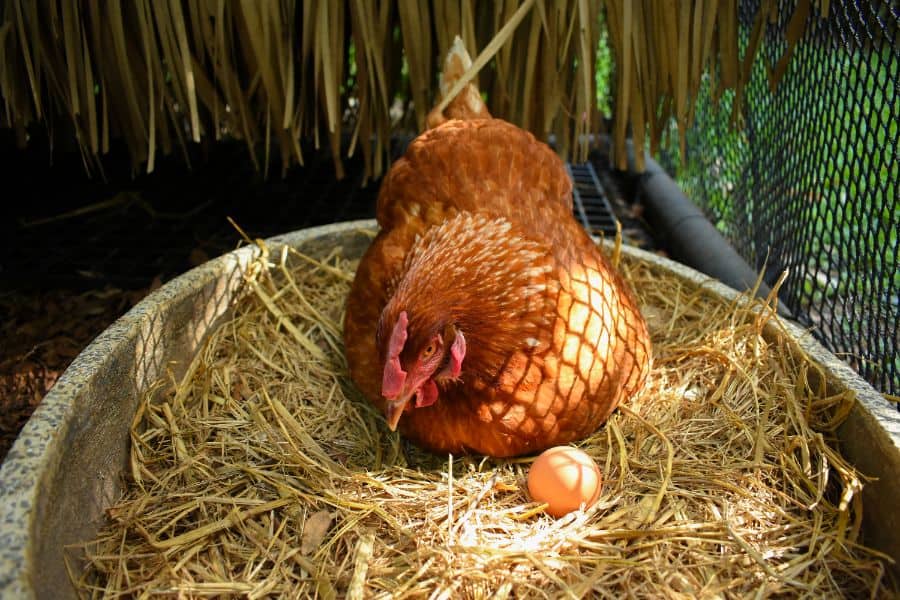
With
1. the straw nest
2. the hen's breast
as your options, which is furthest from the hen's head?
the straw nest

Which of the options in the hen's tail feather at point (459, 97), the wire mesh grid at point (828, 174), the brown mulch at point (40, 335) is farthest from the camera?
the hen's tail feather at point (459, 97)

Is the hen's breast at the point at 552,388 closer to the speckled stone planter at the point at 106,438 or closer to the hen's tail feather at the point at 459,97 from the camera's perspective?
the speckled stone planter at the point at 106,438

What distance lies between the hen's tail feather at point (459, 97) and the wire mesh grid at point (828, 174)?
0.96 m

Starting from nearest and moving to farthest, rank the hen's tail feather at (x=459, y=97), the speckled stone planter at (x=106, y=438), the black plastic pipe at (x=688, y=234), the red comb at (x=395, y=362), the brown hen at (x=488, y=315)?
the speckled stone planter at (x=106, y=438) → the red comb at (x=395, y=362) → the brown hen at (x=488, y=315) → the hen's tail feather at (x=459, y=97) → the black plastic pipe at (x=688, y=234)

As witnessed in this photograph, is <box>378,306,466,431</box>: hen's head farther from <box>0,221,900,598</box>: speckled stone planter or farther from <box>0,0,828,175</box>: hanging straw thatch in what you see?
<box>0,0,828,175</box>: hanging straw thatch

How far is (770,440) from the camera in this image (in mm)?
1776

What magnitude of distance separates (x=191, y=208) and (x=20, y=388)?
4.86 ft

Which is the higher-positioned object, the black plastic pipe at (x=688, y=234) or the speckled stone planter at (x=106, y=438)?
the speckled stone planter at (x=106, y=438)

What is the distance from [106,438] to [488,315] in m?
1.01

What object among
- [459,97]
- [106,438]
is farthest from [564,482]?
[459,97]

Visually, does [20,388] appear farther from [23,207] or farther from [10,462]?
[23,207]

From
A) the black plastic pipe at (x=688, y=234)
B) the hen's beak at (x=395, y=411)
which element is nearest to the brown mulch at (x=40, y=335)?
the hen's beak at (x=395, y=411)

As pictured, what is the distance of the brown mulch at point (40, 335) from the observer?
216 cm

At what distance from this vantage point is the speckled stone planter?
122 centimetres
